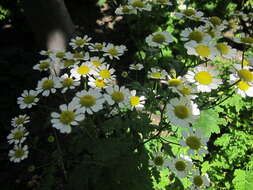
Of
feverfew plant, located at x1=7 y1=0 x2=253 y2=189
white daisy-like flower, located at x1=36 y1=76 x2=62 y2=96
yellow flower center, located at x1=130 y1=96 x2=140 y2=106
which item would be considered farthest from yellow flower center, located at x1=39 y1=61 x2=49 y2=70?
yellow flower center, located at x1=130 y1=96 x2=140 y2=106

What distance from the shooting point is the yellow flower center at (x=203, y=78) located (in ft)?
4.83

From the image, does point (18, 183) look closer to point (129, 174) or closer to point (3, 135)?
point (3, 135)

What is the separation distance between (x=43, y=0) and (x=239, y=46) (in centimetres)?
305

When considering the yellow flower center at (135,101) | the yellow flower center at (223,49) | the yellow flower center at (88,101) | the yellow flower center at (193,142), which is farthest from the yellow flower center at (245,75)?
the yellow flower center at (88,101)

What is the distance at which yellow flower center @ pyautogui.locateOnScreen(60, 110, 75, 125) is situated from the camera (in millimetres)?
1411

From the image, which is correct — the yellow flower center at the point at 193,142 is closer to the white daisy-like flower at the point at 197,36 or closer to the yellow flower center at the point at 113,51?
the white daisy-like flower at the point at 197,36

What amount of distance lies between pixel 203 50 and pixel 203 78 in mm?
158

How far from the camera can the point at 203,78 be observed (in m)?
1.48

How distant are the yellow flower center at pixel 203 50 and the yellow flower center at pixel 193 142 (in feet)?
1.65

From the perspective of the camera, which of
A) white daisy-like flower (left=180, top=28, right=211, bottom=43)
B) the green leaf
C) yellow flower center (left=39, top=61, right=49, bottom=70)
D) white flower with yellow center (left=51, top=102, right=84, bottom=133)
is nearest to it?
white flower with yellow center (left=51, top=102, right=84, bottom=133)

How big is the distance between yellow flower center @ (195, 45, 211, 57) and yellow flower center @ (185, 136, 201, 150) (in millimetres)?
504

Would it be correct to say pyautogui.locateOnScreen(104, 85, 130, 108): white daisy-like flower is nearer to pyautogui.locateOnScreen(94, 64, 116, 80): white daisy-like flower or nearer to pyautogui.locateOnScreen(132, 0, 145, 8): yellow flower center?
pyautogui.locateOnScreen(94, 64, 116, 80): white daisy-like flower

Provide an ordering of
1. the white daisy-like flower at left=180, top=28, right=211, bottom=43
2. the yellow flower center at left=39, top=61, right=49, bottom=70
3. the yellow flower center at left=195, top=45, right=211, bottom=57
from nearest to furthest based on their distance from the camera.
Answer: the yellow flower center at left=195, top=45, right=211, bottom=57 → the white daisy-like flower at left=180, top=28, right=211, bottom=43 → the yellow flower center at left=39, top=61, right=49, bottom=70

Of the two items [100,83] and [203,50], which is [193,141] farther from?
[100,83]
